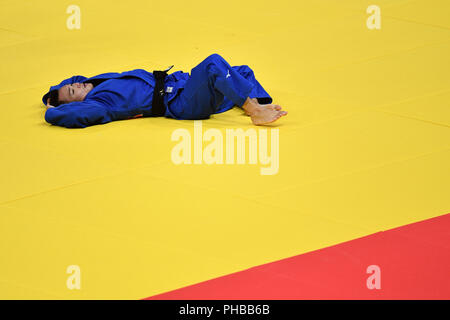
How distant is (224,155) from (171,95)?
0.87m

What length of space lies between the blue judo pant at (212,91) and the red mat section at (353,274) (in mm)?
1752

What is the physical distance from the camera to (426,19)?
7660 mm

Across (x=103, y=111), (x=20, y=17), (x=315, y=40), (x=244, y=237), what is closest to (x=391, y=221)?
(x=244, y=237)

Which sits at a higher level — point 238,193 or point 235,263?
point 238,193

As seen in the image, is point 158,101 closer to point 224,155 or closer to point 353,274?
point 224,155

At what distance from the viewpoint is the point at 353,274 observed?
3.82 m

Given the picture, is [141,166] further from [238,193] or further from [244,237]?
[244,237]

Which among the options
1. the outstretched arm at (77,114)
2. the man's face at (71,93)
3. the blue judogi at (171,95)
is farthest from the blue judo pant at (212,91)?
the man's face at (71,93)

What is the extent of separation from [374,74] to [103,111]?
7.52ft

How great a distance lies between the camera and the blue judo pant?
540 centimetres

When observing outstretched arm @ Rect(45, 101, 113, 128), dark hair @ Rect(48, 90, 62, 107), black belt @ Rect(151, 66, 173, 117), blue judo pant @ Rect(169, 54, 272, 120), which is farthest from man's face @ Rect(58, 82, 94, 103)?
blue judo pant @ Rect(169, 54, 272, 120)

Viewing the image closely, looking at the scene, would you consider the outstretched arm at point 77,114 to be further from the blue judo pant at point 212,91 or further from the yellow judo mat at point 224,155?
the blue judo pant at point 212,91

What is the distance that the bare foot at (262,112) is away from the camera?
536cm

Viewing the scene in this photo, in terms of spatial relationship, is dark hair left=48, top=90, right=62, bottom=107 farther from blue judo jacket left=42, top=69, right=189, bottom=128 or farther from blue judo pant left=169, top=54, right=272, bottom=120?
blue judo pant left=169, top=54, right=272, bottom=120
